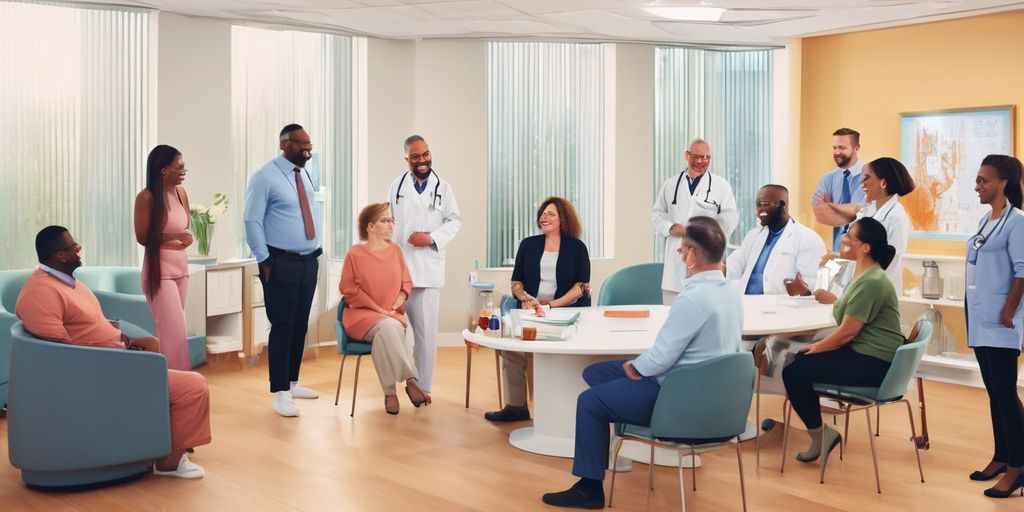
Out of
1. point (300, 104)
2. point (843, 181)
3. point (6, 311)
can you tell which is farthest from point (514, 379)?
point (300, 104)

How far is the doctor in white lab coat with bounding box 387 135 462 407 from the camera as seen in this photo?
6.95m

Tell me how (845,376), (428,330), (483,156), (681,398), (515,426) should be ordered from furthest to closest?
(483,156)
(428,330)
(515,426)
(845,376)
(681,398)

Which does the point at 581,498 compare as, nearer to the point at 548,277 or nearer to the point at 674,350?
the point at 674,350

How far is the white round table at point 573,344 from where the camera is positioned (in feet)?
16.8

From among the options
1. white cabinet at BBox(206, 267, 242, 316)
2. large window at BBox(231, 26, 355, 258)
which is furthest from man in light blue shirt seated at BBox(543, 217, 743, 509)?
large window at BBox(231, 26, 355, 258)

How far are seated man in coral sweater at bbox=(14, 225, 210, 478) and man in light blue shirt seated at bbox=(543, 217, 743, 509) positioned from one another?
187 cm

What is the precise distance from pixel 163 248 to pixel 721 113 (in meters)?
6.22

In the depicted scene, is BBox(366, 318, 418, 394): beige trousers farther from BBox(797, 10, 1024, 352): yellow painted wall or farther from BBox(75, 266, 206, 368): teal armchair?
BBox(797, 10, 1024, 352): yellow painted wall

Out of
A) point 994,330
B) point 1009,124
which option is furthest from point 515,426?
point 1009,124

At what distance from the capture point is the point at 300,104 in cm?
913

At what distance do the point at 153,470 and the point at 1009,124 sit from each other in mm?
6626

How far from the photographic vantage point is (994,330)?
495 cm

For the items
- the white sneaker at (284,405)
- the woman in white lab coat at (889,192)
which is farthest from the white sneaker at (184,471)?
the woman in white lab coat at (889,192)

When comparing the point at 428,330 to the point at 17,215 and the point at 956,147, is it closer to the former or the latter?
the point at 17,215
